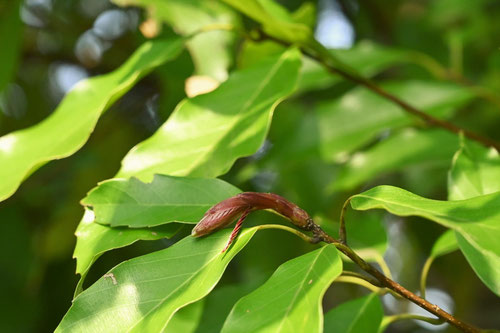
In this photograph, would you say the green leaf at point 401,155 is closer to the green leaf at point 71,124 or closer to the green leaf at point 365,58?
the green leaf at point 365,58

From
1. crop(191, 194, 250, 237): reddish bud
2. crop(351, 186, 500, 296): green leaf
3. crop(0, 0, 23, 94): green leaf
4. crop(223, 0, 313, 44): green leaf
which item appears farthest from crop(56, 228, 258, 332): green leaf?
crop(0, 0, 23, 94): green leaf

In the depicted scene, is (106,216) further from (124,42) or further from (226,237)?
(124,42)

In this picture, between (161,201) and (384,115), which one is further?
(384,115)

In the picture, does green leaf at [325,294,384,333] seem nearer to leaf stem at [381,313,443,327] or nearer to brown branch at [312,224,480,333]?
leaf stem at [381,313,443,327]

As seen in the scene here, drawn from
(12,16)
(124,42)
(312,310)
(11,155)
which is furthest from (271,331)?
(124,42)

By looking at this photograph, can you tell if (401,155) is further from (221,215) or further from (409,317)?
(221,215)
